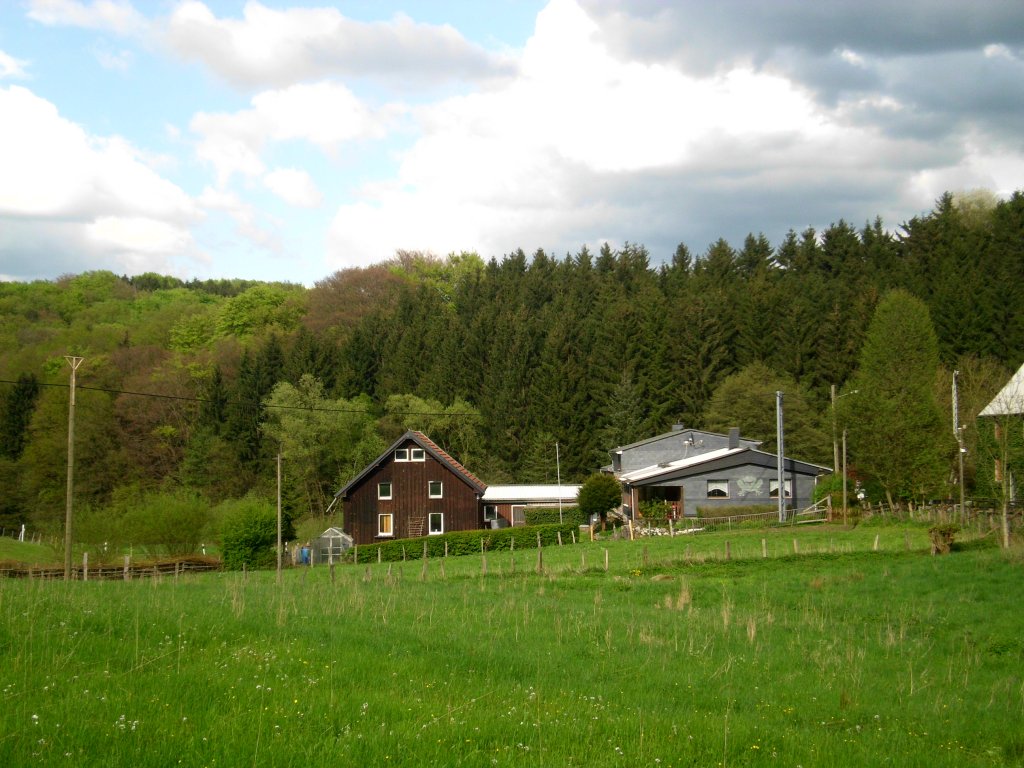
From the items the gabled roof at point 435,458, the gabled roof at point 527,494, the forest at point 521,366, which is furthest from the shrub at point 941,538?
the gabled roof at point 435,458

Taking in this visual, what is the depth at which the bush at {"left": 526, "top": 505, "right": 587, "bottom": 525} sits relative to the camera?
55844 mm

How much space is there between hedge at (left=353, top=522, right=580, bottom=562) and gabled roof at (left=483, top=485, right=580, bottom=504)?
13790 millimetres

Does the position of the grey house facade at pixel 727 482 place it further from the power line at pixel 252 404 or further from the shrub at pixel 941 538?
the power line at pixel 252 404

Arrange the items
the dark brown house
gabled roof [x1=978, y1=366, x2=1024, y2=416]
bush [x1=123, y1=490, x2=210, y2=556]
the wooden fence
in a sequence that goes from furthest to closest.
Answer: the dark brown house → bush [x1=123, y1=490, x2=210, y2=556] → gabled roof [x1=978, y1=366, x2=1024, y2=416] → the wooden fence

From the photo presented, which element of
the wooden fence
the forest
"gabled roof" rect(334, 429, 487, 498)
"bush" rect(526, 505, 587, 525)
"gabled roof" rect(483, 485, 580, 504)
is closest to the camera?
the wooden fence

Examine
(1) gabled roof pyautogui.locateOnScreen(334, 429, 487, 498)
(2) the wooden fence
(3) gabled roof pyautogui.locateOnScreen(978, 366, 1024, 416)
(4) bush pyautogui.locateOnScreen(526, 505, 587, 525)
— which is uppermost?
(3) gabled roof pyautogui.locateOnScreen(978, 366, 1024, 416)

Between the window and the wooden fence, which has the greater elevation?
the window

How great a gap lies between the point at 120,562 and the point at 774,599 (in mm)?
29614

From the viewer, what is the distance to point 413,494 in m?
60.8

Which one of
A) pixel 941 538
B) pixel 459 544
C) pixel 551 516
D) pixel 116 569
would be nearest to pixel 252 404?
pixel 551 516

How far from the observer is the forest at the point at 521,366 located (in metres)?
66.8

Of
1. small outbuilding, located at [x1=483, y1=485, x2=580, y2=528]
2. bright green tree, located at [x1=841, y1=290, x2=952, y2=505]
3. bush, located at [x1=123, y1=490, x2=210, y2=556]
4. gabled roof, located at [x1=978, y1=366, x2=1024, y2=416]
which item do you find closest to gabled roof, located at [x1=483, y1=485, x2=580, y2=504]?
small outbuilding, located at [x1=483, y1=485, x2=580, y2=528]

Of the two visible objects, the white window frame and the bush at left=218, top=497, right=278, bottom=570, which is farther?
the white window frame

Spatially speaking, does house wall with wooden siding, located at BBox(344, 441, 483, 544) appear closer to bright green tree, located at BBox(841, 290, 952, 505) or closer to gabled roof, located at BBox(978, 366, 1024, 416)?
bright green tree, located at BBox(841, 290, 952, 505)
